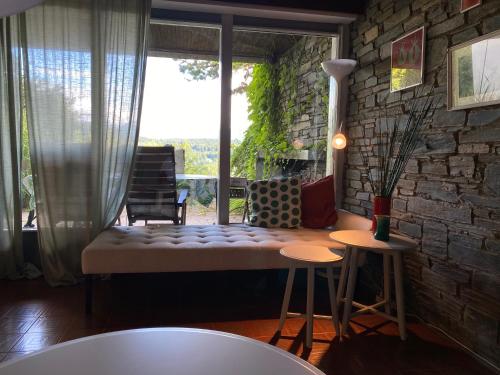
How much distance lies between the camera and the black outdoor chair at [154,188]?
321cm

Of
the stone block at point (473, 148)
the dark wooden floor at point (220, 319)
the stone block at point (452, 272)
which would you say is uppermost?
the stone block at point (473, 148)

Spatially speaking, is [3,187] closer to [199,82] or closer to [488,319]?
[199,82]

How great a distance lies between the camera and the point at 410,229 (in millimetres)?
2555

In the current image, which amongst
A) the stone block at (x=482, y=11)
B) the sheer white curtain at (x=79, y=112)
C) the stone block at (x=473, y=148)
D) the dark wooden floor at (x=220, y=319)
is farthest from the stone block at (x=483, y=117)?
the sheer white curtain at (x=79, y=112)

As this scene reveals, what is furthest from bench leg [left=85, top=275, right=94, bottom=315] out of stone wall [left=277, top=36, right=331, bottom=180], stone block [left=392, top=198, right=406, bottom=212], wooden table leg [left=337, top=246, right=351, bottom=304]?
stone block [left=392, top=198, right=406, bottom=212]

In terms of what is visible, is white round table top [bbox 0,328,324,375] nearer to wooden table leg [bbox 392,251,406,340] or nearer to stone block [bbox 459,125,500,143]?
wooden table leg [bbox 392,251,406,340]

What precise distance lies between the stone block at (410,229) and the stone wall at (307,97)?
1142 millimetres

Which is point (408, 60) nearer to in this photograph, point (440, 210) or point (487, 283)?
point (440, 210)

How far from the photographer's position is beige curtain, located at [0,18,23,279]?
2.87 metres

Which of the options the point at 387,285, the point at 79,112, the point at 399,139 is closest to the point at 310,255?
the point at 387,285

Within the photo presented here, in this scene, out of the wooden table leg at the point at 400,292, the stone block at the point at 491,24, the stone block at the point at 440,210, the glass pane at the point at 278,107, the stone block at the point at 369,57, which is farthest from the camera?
the glass pane at the point at 278,107

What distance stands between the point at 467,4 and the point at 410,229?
4.50 ft

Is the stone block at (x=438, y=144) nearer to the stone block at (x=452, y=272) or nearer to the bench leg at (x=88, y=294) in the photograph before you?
the stone block at (x=452, y=272)

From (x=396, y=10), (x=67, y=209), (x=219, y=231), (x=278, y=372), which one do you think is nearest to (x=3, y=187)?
(x=67, y=209)
